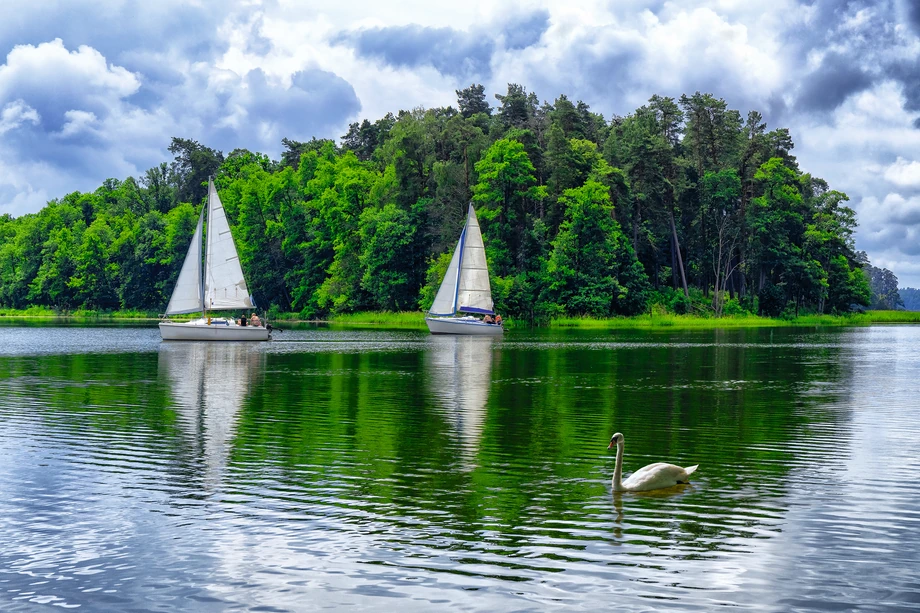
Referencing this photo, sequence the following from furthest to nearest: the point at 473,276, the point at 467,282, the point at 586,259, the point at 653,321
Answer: the point at 653,321
the point at 586,259
the point at 473,276
the point at 467,282

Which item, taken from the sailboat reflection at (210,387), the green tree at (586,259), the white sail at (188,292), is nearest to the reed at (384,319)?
the green tree at (586,259)

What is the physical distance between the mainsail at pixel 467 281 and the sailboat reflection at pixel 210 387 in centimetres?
2390

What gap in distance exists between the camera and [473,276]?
8256 cm

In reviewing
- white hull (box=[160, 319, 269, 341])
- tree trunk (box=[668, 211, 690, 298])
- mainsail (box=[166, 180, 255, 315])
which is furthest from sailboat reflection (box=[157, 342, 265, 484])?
tree trunk (box=[668, 211, 690, 298])

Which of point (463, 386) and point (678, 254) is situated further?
point (678, 254)

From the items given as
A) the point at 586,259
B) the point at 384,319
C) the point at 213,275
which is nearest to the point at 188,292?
the point at 213,275

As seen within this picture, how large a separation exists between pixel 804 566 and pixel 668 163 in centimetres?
11304

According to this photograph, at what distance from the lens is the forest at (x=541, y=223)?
340 feet

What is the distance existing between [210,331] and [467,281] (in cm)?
2464

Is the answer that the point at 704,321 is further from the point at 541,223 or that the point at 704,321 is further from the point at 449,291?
the point at 449,291

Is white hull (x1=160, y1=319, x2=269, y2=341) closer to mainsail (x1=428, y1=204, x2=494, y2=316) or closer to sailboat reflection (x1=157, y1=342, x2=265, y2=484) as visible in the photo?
sailboat reflection (x1=157, y1=342, x2=265, y2=484)

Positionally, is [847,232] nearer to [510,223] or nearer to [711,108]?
[711,108]

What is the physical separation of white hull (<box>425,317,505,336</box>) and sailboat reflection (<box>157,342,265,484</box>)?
21.3 metres

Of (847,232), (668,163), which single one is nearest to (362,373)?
(668,163)
